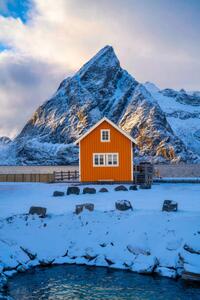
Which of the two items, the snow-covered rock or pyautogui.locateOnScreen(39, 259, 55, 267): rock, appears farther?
pyautogui.locateOnScreen(39, 259, 55, 267): rock

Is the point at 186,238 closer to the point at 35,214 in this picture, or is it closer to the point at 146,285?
the point at 146,285

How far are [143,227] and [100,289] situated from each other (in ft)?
18.7

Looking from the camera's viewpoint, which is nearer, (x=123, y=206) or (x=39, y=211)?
(x=39, y=211)

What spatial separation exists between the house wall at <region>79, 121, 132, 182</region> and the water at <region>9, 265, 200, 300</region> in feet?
90.8

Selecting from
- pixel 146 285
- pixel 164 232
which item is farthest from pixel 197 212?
pixel 146 285

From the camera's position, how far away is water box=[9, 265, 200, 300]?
52.5 ft

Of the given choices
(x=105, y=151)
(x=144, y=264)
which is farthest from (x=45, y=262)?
(x=105, y=151)

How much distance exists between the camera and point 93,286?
56.4ft

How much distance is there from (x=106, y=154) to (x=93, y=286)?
99.5 feet

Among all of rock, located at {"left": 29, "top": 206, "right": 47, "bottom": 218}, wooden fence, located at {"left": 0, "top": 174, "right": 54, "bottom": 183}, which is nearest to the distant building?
wooden fence, located at {"left": 0, "top": 174, "right": 54, "bottom": 183}

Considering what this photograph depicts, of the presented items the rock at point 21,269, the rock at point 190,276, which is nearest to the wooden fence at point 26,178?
the rock at point 21,269

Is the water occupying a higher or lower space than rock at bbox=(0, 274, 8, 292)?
lower

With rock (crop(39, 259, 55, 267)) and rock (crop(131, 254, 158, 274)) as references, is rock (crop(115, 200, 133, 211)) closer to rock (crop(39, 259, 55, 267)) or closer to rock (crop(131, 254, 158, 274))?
rock (crop(131, 254, 158, 274))

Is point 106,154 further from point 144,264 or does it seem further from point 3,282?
point 3,282
